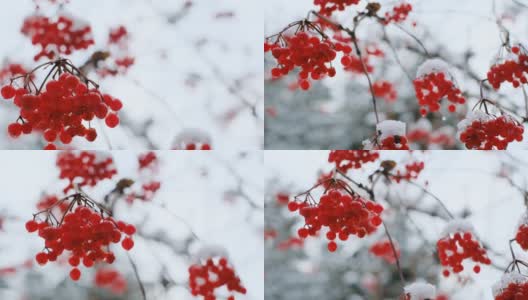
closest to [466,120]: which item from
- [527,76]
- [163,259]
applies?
[527,76]

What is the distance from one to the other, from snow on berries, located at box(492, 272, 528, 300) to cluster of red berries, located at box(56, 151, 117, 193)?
3.89 feet

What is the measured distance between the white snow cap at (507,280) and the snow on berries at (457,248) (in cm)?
7

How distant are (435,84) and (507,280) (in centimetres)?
60

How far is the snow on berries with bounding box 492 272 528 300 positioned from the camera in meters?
1.63

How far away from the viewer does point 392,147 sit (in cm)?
166

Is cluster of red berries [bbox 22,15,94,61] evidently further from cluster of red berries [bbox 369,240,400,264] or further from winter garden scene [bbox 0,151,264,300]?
cluster of red berries [bbox 369,240,400,264]

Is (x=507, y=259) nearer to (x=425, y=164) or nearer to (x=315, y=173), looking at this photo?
(x=425, y=164)

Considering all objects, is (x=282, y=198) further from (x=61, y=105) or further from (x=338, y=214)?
(x=61, y=105)

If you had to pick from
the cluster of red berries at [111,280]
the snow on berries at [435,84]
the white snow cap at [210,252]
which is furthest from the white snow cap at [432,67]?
the cluster of red berries at [111,280]

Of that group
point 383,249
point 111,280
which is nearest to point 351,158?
point 383,249

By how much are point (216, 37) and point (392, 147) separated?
2.39 feet

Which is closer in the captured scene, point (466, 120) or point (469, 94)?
point (466, 120)

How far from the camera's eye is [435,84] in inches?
70.5

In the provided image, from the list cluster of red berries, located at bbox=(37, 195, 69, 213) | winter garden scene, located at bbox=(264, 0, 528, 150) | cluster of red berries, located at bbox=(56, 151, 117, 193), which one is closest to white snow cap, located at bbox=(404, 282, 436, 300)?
winter garden scene, located at bbox=(264, 0, 528, 150)
